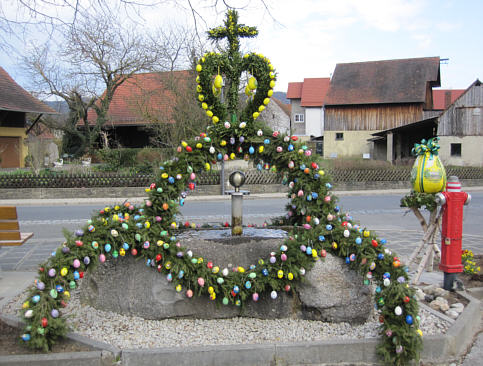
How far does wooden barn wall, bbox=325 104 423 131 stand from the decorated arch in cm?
3377

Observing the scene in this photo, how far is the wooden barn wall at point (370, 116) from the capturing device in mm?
35469

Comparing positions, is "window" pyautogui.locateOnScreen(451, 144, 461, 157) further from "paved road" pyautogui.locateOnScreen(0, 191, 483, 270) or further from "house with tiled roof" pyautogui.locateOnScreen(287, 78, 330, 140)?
"house with tiled roof" pyautogui.locateOnScreen(287, 78, 330, 140)

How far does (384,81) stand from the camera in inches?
1457

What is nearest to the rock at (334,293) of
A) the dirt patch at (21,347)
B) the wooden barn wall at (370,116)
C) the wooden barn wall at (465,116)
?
the dirt patch at (21,347)

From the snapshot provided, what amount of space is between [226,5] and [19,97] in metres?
29.5

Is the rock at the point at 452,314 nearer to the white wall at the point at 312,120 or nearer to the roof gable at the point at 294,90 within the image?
the white wall at the point at 312,120

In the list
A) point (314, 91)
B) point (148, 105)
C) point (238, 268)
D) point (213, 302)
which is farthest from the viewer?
point (314, 91)

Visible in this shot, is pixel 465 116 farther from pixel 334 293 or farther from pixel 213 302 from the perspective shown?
pixel 213 302

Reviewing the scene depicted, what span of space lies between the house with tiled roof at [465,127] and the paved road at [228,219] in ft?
46.9

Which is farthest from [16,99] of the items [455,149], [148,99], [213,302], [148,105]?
[455,149]

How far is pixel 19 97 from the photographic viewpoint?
30.2 meters

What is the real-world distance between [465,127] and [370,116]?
27.9ft

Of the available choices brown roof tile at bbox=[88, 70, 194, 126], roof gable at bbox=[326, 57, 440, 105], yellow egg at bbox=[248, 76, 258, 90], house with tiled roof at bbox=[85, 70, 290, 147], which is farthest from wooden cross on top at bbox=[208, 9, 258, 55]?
roof gable at bbox=[326, 57, 440, 105]

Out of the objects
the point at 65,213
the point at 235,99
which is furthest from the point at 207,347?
the point at 65,213
